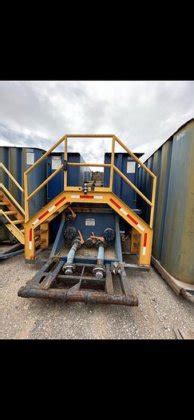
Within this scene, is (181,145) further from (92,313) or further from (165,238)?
(92,313)

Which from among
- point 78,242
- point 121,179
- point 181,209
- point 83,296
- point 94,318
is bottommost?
point 94,318

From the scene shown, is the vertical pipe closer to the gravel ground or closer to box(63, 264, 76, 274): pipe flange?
the gravel ground

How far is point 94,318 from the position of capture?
2088 millimetres

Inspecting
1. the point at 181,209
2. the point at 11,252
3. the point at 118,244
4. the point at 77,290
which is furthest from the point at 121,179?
the point at 11,252

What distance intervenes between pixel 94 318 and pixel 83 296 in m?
0.34

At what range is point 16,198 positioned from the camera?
4.50 metres

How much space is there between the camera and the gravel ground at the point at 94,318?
188 cm

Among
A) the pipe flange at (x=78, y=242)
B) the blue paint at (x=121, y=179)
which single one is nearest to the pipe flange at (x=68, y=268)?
the pipe flange at (x=78, y=242)

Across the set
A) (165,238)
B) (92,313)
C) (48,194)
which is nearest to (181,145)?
(165,238)

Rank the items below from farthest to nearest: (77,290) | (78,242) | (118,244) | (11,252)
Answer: (11,252) → (78,242) → (118,244) → (77,290)

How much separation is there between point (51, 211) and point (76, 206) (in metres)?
0.74

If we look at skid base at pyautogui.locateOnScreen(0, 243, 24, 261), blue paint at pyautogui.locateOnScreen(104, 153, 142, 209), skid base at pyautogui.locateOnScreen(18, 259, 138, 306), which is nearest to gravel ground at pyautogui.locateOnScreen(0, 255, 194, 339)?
skid base at pyautogui.locateOnScreen(18, 259, 138, 306)

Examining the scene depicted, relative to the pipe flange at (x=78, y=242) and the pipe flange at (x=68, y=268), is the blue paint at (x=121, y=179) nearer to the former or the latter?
the pipe flange at (x=78, y=242)

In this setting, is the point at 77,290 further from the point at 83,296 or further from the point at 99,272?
the point at 99,272
